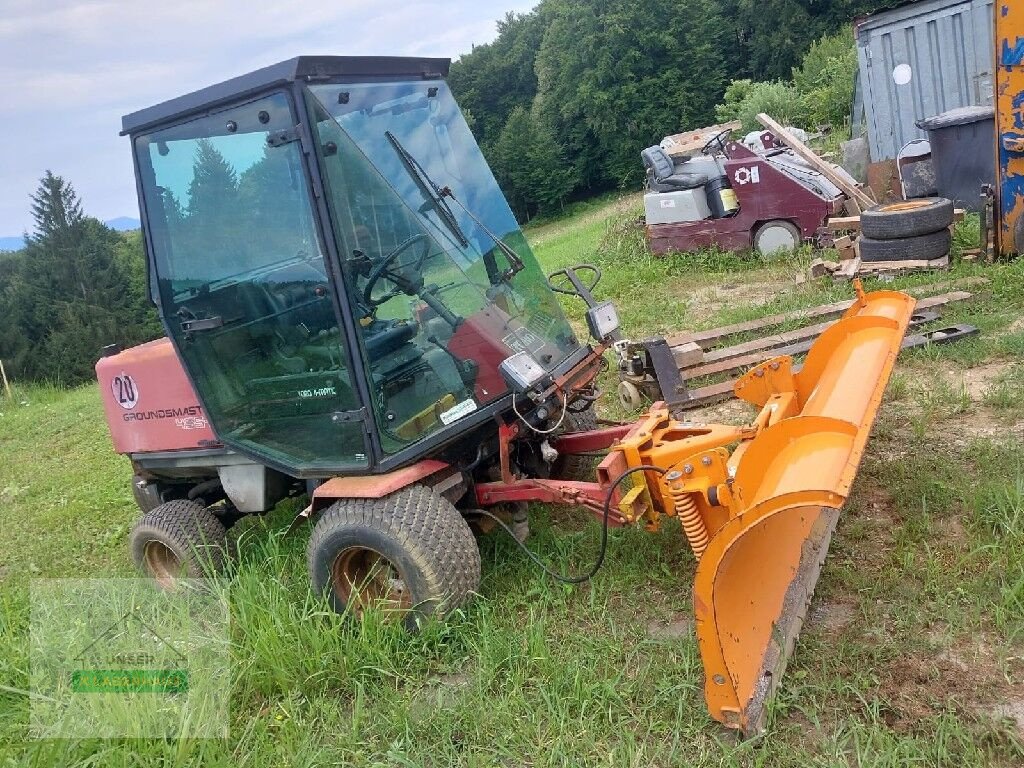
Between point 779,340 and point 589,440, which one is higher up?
point 589,440

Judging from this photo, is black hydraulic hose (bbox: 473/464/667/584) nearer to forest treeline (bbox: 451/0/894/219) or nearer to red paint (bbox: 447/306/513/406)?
red paint (bbox: 447/306/513/406)

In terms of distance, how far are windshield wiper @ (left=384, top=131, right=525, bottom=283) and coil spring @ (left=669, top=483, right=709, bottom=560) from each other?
1.36m

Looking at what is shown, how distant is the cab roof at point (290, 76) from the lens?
3135 millimetres

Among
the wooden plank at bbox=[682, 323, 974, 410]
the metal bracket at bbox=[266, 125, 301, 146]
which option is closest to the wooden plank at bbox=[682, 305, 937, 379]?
the wooden plank at bbox=[682, 323, 974, 410]

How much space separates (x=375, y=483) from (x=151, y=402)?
1617mm

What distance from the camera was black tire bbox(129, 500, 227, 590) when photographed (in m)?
4.20

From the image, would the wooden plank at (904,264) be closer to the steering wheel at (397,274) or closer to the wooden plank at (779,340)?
the wooden plank at (779,340)

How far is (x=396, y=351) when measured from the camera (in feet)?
11.2

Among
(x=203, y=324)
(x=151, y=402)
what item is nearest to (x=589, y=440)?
(x=203, y=324)

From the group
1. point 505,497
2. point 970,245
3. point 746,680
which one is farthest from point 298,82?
point 970,245

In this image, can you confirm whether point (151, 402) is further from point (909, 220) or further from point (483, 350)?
point (909, 220)

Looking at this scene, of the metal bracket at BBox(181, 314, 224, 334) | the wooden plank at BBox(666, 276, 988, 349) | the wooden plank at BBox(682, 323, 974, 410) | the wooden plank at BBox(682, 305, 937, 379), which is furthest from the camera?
the wooden plank at BBox(666, 276, 988, 349)

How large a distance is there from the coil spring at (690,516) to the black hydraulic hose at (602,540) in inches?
9.5

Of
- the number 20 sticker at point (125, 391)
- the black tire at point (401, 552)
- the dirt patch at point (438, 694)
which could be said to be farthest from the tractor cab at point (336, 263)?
the dirt patch at point (438, 694)
